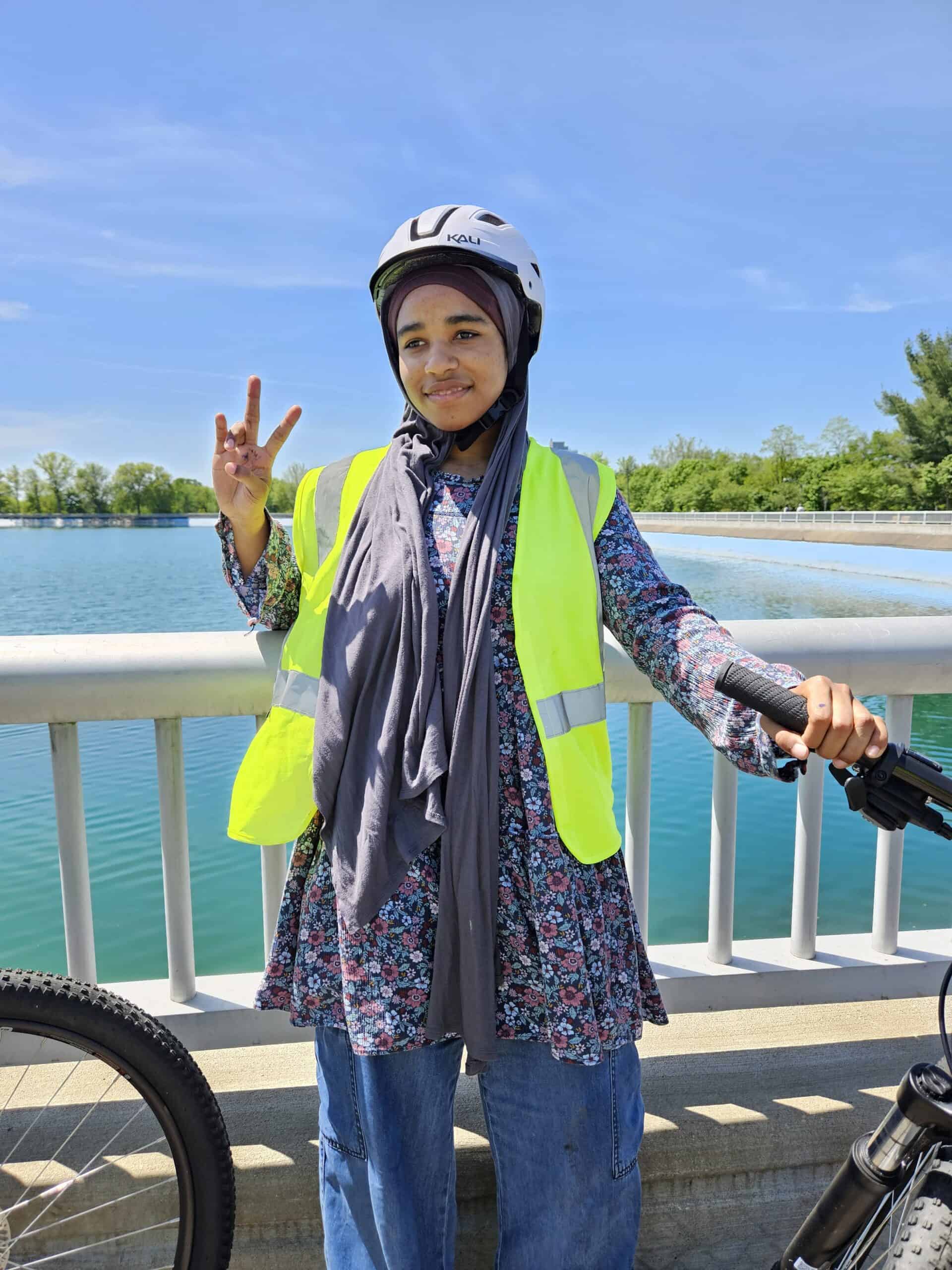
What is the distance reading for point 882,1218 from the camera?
3.38 feet

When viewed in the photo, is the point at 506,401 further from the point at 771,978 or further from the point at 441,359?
the point at 771,978

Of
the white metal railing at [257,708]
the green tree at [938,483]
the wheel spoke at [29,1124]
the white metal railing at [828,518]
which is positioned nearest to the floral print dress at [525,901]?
the white metal railing at [257,708]

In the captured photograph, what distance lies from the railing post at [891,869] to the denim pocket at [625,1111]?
0.85 meters

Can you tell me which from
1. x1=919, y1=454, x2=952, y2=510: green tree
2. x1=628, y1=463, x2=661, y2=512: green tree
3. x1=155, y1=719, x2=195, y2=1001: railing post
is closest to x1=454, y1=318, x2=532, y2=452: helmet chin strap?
x1=155, y1=719, x2=195, y2=1001: railing post

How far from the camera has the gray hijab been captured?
1.29 m

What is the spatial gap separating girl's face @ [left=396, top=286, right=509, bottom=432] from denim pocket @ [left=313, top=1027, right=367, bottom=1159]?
1.02m

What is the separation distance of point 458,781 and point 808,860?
108cm

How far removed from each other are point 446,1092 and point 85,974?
2.88 ft

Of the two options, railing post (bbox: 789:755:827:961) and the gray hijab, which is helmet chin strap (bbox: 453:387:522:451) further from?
railing post (bbox: 789:755:827:961)

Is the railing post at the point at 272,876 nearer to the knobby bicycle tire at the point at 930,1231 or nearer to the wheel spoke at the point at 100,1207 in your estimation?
the wheel spoke at the point at 100,1207

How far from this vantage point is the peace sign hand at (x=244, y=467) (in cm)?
143

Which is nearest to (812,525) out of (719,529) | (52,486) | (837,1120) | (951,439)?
(719,529)

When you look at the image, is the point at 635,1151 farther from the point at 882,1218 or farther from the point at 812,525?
the point at 812,525

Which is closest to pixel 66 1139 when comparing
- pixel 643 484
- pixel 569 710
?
pixel 569 710
